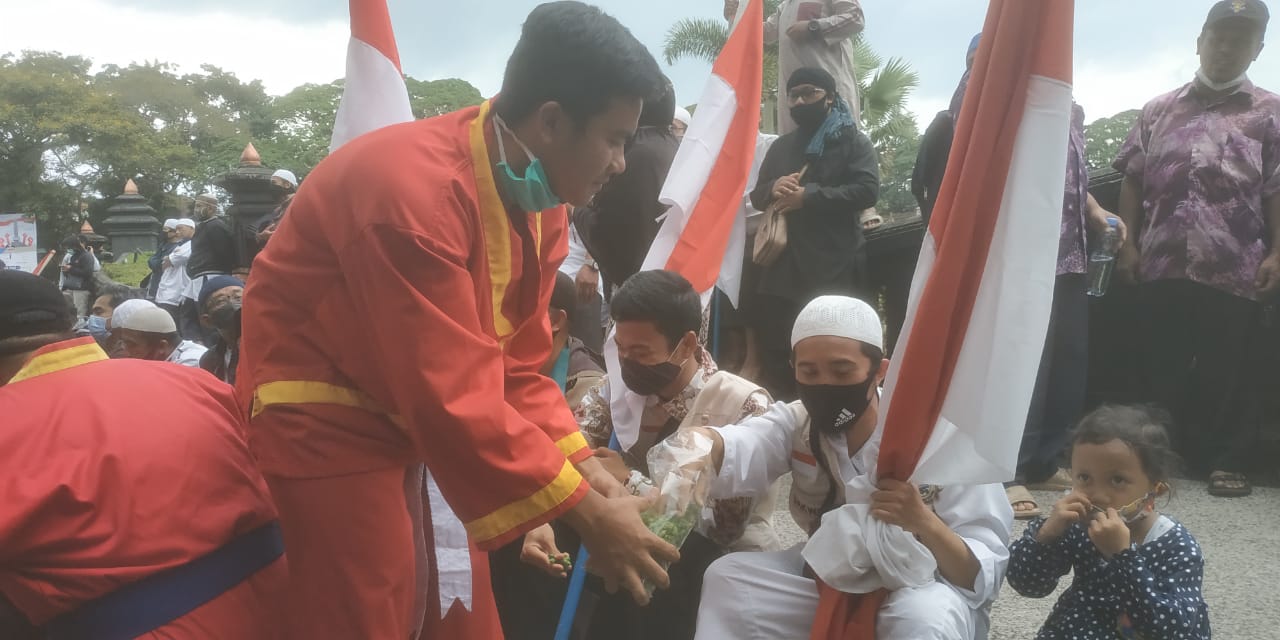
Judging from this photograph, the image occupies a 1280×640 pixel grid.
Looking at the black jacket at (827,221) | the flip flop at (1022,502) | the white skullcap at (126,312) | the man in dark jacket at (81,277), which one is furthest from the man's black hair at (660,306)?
the man in dark jacket at (81,277)

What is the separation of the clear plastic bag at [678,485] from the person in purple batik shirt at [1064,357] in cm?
249

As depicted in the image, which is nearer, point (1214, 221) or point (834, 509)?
point (834, 509)

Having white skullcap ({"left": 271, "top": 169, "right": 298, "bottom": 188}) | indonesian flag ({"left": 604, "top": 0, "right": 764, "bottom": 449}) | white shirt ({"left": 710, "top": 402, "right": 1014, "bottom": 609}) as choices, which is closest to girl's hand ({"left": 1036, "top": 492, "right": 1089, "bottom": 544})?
white shirt ({"left": 710, "top": 402, "right": 1014, "bottom": 609})

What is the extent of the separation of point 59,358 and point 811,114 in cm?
379

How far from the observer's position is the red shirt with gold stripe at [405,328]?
1.83 metres

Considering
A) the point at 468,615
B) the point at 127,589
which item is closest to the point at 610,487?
the point at 468,615

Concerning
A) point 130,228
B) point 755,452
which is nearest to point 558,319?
point 755,452

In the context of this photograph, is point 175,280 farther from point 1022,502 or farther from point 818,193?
point 1022,502

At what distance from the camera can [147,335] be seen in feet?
17.5

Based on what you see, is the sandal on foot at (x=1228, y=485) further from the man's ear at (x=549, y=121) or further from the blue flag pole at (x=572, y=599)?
the man's ear at (x=549, y=121)

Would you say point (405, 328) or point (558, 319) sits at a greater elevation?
point (405, 328)

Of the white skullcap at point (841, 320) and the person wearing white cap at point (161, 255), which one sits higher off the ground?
the white skullcap at point (841, 320)

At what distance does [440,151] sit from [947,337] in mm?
1196

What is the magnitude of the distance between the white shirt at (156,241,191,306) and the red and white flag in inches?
287
